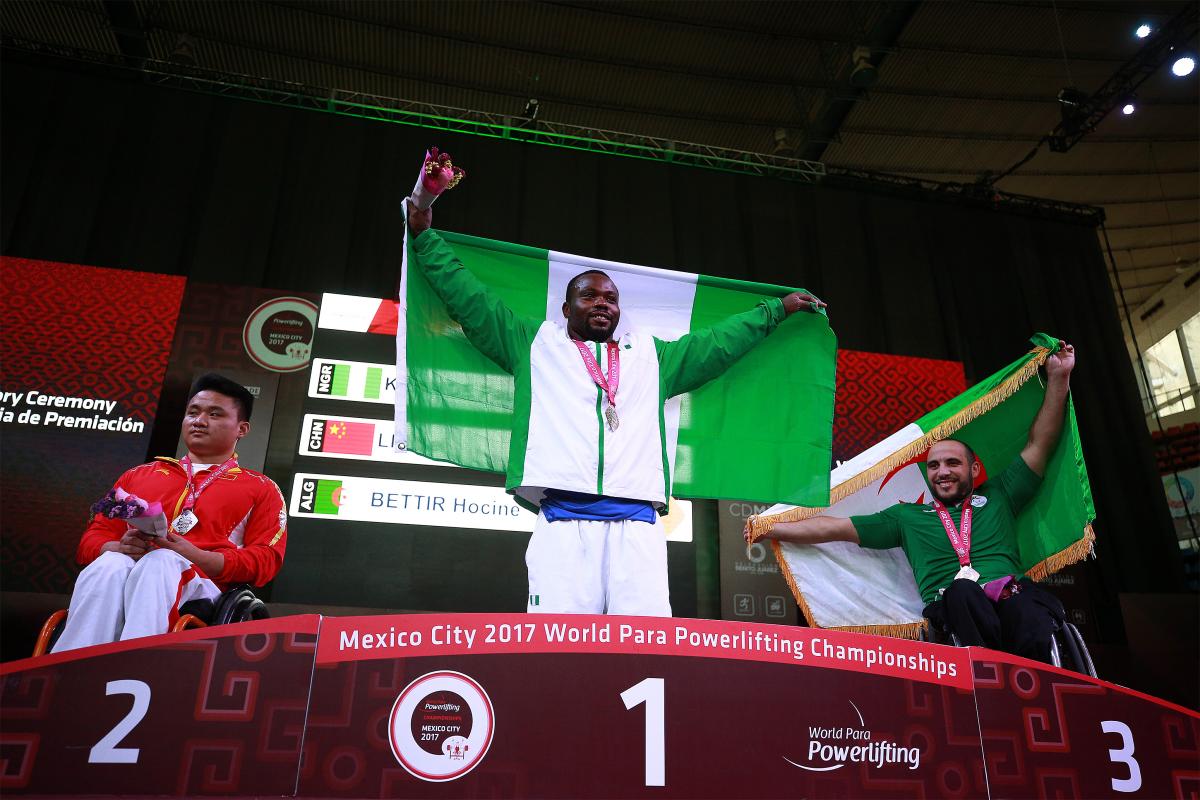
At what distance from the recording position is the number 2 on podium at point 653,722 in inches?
58.0

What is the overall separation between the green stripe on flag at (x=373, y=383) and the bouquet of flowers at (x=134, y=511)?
3161 millimetres

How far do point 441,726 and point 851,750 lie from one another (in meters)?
0.75

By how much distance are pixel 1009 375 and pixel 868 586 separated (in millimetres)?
962

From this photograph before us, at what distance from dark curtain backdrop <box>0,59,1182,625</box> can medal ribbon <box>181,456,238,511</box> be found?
3.28m

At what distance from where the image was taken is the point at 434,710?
4.72ft

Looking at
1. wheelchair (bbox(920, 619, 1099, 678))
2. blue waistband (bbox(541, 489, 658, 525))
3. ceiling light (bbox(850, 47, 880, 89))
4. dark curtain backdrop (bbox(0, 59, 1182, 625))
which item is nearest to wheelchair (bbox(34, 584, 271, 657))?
blue waistband (bbox(541, 489, 658, 525))

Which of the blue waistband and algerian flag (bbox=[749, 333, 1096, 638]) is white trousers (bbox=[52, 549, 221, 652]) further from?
algerian flag (bbox=[749, 333, 1096, 638])

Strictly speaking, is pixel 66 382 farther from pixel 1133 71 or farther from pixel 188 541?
pixel 1133 71

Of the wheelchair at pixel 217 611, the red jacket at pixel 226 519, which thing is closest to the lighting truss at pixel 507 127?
the red jacket at pixel 226 519

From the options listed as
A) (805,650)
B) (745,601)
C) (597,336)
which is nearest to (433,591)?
(745,601)

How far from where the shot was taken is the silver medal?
2.28 metres

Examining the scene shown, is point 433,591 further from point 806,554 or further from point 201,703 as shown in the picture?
point 201,703

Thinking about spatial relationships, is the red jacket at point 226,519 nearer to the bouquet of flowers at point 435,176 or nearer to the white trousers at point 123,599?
the white trousers at point 123,599

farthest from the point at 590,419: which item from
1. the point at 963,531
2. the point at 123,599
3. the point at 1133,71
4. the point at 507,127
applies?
the point at 1133,71
